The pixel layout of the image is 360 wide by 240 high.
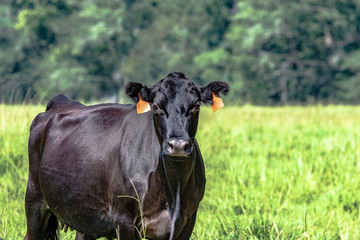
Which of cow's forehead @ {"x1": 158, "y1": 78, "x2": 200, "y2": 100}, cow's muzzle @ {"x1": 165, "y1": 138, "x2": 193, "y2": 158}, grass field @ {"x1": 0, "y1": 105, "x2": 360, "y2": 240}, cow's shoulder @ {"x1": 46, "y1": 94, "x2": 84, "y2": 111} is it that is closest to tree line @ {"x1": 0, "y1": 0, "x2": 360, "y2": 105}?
grass field @ {"x1": 0, "y1": 105, "x2": 360, "y2": 240}

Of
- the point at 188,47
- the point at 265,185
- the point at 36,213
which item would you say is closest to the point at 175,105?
the point at 36,213

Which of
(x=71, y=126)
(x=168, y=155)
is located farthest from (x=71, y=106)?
(x=168, y=155)

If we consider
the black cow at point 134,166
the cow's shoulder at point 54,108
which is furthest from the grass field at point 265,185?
the cow's shoulder at point 54,108

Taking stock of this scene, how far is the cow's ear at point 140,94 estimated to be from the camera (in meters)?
3.79

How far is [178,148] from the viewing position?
338cm

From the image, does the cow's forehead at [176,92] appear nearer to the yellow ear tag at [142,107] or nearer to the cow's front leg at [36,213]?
the yellow ear tag at [142,107]

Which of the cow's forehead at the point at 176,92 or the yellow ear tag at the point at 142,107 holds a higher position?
the cow's forehead at the point at 176,92

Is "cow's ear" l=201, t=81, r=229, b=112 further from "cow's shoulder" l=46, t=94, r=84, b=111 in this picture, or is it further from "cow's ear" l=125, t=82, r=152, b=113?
"cow's shoulder" l=46, t=94, r=84, b=111

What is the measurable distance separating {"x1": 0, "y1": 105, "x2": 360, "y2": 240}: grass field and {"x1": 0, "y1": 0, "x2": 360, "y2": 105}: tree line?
29287mm

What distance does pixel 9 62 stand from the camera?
47188 mm

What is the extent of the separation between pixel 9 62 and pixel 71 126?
44894 mm

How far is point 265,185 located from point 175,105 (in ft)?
12.0

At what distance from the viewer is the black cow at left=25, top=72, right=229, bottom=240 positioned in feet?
11.8

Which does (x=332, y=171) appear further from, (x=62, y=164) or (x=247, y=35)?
(x=247, y=35)
